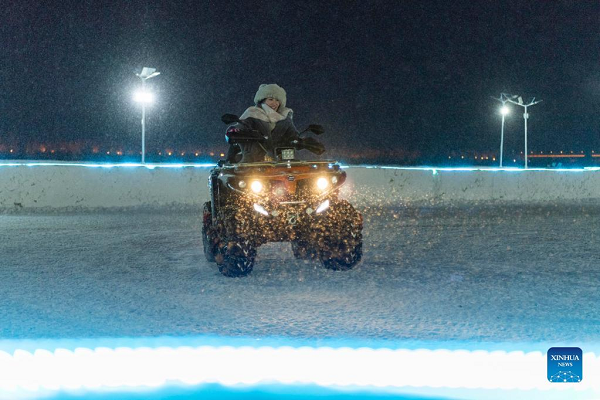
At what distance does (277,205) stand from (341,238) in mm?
821

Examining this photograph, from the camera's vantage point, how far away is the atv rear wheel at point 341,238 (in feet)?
24.1

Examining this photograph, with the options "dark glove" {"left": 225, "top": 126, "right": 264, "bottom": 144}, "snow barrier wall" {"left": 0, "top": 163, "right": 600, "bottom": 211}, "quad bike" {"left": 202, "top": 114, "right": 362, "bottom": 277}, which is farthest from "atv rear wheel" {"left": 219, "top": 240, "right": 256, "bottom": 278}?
"snow barrier wall" {"left": 0, "top": 163, "right": 600, "bottom": 211}

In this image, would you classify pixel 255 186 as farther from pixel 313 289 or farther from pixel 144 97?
pixel 144 97

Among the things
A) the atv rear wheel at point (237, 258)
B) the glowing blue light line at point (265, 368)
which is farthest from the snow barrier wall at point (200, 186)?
the glowing blue light line at point (265, 368)

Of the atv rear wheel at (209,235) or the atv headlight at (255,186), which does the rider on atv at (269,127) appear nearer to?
the atv headlight at (255,186)

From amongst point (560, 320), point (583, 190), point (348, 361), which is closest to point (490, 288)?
point (560, 320)

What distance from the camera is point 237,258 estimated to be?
24.2 ft

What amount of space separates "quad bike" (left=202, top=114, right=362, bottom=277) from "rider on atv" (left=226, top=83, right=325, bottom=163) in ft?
0.30

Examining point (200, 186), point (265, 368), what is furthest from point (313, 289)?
point (200, 186)

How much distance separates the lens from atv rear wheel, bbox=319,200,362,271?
7.34 meters

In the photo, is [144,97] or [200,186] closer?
[200,186]

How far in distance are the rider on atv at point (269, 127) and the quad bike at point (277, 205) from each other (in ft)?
0.30

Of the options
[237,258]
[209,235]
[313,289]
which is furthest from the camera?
[209,235]

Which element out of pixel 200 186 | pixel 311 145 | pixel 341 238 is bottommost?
pixel 341 238
